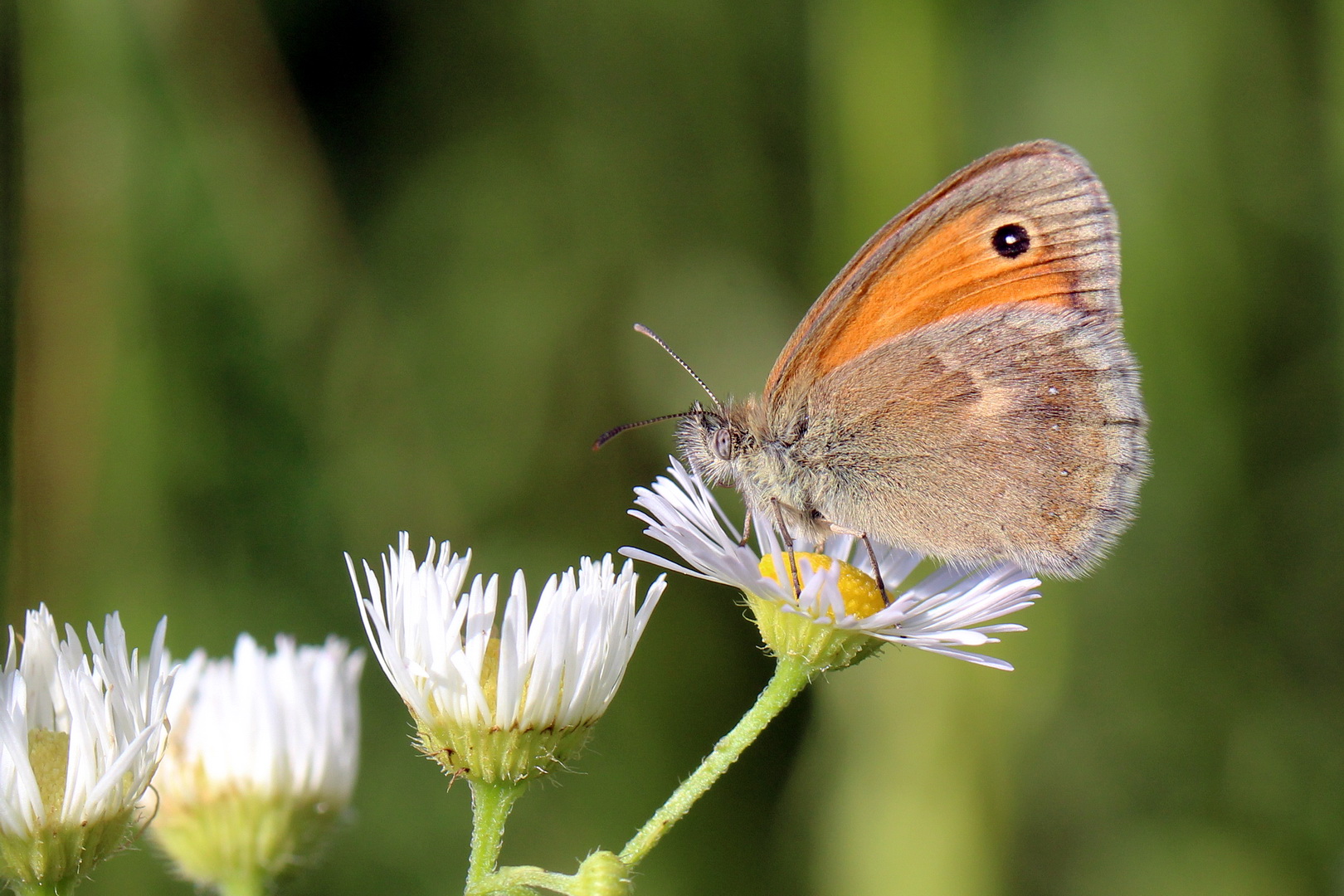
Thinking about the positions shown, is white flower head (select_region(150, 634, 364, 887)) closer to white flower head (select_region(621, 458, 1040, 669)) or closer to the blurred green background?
white flower head (select_region(621, 458, 1040, 669))

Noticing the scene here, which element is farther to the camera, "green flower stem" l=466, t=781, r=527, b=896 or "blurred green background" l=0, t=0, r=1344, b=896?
"blurred green background" l=0, t=0, r=1344, b=896

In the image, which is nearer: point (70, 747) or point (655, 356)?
point (70, 747)

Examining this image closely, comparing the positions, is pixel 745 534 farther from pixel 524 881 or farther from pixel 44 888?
pixel 44 888

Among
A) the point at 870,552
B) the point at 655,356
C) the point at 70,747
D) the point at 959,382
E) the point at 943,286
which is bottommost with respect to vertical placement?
the point at 70,747

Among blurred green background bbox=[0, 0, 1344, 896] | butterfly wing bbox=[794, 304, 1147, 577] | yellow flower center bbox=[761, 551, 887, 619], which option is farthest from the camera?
blurred green background bbox=[0, 0, 1344, 896]

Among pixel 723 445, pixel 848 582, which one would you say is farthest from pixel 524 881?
pixel 723 445

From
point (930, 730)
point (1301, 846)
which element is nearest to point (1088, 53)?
point (930, 730)

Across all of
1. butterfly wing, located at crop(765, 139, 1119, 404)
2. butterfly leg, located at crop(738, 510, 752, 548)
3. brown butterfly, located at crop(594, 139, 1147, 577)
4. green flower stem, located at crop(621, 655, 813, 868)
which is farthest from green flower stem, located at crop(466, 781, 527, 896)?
butterfly wing, located at crop(765, 139, 1119, 404)
